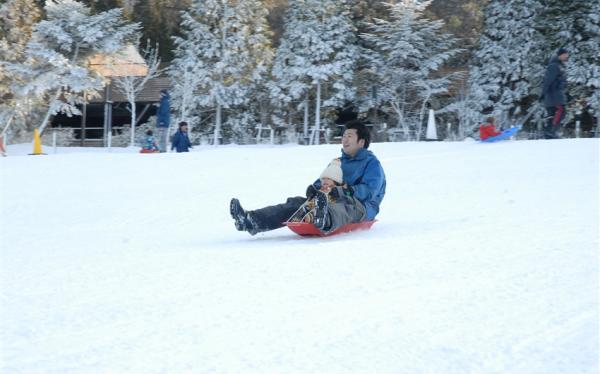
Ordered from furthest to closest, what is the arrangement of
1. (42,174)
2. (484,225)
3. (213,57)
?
(213,57) < (42,174) < (484,225)

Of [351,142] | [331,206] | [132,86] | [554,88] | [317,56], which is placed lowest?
[331,206]

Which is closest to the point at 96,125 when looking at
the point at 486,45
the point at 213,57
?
the point at 213,57

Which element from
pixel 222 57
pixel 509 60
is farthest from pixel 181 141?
pixel 509 60

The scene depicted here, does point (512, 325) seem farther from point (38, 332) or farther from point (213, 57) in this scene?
point (213, 57)

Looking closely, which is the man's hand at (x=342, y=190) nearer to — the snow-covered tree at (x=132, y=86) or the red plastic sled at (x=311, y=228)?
the red plastic sled at (x=311, y=228)

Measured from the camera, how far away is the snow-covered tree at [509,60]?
25.4m

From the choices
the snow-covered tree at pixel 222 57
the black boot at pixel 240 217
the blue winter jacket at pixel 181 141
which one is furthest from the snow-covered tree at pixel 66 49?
the black boot at pixel 240 217

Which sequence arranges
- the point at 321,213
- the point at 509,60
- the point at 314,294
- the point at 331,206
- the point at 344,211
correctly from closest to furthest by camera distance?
the point at 314,294, the point at 321,213, the point at 331,206, the point at 344,211, the point at 509,60

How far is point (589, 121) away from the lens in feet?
82.8

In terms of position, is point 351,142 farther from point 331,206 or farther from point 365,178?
point 331,206

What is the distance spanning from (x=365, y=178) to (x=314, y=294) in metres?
2.48

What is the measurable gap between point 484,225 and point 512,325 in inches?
103

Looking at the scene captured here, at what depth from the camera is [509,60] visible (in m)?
25.8

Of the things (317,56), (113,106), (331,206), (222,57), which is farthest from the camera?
(113,106)
